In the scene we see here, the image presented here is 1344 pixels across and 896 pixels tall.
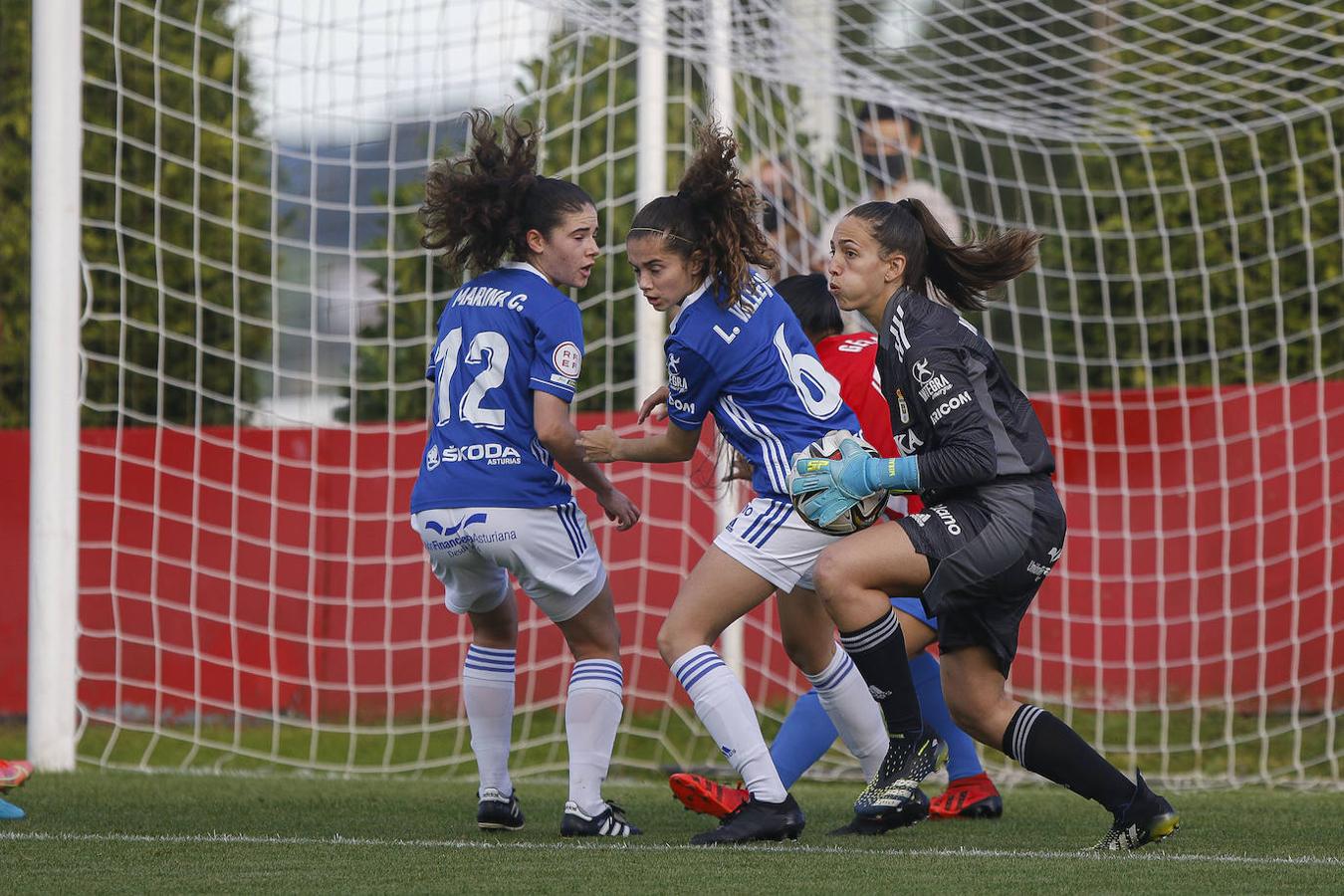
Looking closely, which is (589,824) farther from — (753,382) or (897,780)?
(753,382)

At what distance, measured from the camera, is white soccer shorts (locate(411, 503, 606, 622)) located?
4539mm

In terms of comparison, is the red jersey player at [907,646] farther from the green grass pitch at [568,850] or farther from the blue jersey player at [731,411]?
the blue jersey player at [731,411]

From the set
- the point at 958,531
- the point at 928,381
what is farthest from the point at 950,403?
the point at 958,531

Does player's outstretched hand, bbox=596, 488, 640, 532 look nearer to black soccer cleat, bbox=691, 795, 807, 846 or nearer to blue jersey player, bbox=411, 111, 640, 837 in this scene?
blue jersey player, bbox=411, 111, 640, 837

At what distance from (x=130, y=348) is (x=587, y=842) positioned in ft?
23.7

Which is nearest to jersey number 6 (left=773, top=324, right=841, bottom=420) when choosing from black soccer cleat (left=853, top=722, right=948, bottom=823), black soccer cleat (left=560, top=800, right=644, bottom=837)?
black soccer cleat (left=853, top=722, right=948, bottom=823)

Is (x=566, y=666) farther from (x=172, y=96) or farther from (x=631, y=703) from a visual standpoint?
(x=172, y=96)

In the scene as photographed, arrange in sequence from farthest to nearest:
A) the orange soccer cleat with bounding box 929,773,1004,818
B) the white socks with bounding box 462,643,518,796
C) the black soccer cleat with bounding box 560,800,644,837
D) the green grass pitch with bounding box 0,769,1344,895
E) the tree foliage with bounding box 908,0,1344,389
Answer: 1. the tree foliage with bounding box 908,0,1344,389
2. the orange soccer cleat with bounding box 929,773,1004,818
3. the white socks with bounding box 462,643,518,796
4. the black soccer cleat with bounding box 560,800,644,837
5. the green grass pitch with bounding box 0,769,1344,895

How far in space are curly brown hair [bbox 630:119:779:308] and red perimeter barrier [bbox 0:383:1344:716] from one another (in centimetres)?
360

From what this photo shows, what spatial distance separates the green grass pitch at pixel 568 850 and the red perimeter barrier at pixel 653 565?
2.45 meters

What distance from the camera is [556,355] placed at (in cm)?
457

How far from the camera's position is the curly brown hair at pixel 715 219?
14.7 ft

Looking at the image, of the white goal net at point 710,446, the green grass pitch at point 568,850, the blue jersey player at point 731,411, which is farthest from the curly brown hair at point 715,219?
the white goal net at point 710,446

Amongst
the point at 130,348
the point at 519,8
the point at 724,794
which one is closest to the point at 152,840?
the point at 724,794
